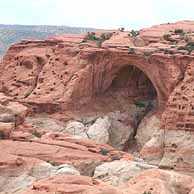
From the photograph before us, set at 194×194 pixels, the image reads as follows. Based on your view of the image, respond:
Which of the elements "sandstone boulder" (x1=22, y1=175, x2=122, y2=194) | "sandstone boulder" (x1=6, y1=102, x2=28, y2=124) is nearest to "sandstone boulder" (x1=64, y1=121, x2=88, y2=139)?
"sandstone boulder" (x1=6, y1=102, x2=28, y2=124)

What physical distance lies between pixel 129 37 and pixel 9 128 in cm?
2036

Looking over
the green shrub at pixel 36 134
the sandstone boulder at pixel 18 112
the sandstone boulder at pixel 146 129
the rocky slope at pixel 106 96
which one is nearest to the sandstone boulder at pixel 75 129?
the rocky slope at pixel 106 96

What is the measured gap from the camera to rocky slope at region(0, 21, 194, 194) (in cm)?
3328

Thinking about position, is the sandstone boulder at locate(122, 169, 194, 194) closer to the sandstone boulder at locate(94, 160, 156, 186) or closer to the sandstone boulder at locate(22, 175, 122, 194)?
the sandstone boulder at locate(22, 175, 122, 194)

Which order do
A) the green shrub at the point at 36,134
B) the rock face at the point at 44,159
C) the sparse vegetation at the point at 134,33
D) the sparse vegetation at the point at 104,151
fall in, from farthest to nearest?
1. the sparse vegetation at the point at 134,33
2. the green shrub at the point at 36,134
3. the sparse vegetation at the point at 104,151
4. the rock face at the point at 44,159

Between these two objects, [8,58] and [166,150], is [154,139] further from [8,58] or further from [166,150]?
[8,58]

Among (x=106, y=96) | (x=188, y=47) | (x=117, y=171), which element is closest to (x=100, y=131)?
(x=106, y=96)

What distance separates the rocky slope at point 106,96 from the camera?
33.3 metres

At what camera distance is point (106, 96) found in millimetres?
47875

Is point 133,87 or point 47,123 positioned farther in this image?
point 133,87

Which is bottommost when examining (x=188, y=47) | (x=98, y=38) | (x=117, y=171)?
(x=117, y=171)

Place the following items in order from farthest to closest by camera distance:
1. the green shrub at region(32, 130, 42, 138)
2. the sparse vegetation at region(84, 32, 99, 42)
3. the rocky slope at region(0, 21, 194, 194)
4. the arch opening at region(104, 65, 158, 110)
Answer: the sparse vegetation at region(84, 32, 99, 42) < the arch opening at region(104, 65, 158, 110) < the rocky slope at region(0, 21, 194, 194) < the green shrub at region(32, 130, 42, 138)

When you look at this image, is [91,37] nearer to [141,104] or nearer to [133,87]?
[133,87]

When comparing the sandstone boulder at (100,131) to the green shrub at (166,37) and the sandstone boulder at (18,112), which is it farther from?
the sandstone boulder at (18,112)
